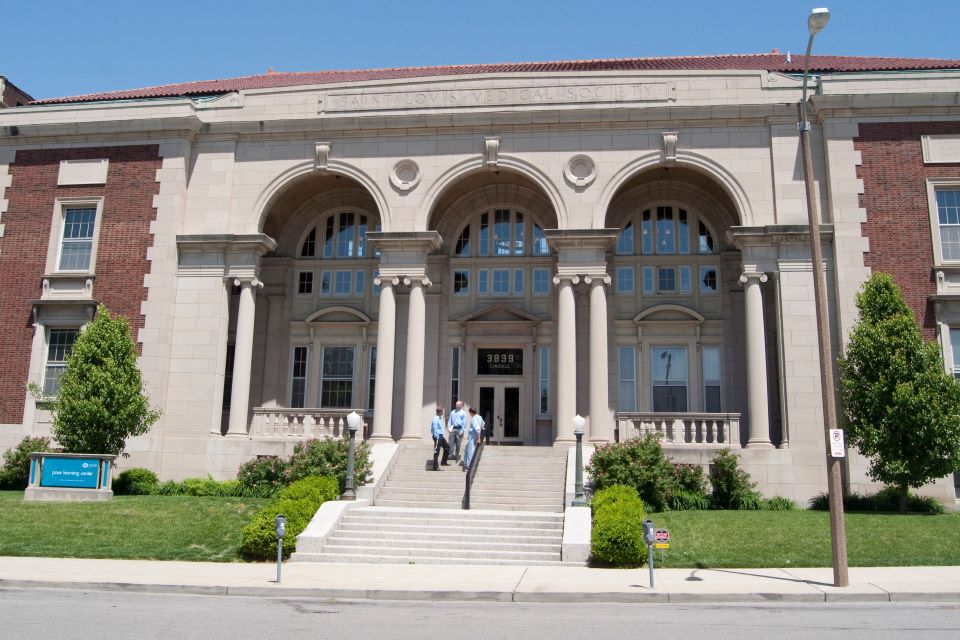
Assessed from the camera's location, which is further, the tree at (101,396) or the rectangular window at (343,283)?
the rectangular window at (343,283)

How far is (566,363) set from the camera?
23.6 m

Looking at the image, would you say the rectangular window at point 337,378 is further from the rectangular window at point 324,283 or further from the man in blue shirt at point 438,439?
the man in blue shirt at point 438,439

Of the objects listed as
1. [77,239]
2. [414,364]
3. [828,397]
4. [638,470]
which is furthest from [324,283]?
[828,397]

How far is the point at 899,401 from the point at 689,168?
30.5 ft

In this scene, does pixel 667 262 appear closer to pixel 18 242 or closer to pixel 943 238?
pixel 943 238

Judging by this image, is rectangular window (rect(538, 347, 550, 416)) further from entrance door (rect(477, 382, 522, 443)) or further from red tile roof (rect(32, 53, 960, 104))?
red tile roof (rect(32, 53, 960, 104))

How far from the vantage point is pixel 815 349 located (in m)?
22.6

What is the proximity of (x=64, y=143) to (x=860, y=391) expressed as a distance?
2502 centimetres

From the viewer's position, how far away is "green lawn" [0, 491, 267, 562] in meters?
15.8

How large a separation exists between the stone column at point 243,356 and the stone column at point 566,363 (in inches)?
373

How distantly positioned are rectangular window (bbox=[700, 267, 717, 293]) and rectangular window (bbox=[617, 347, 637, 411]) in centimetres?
313

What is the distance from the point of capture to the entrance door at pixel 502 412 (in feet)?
89.8

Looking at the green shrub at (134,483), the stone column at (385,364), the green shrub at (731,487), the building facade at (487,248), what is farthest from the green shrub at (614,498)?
the green shrub at (134,483)

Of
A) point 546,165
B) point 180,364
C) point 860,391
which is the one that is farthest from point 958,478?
point 180,364
